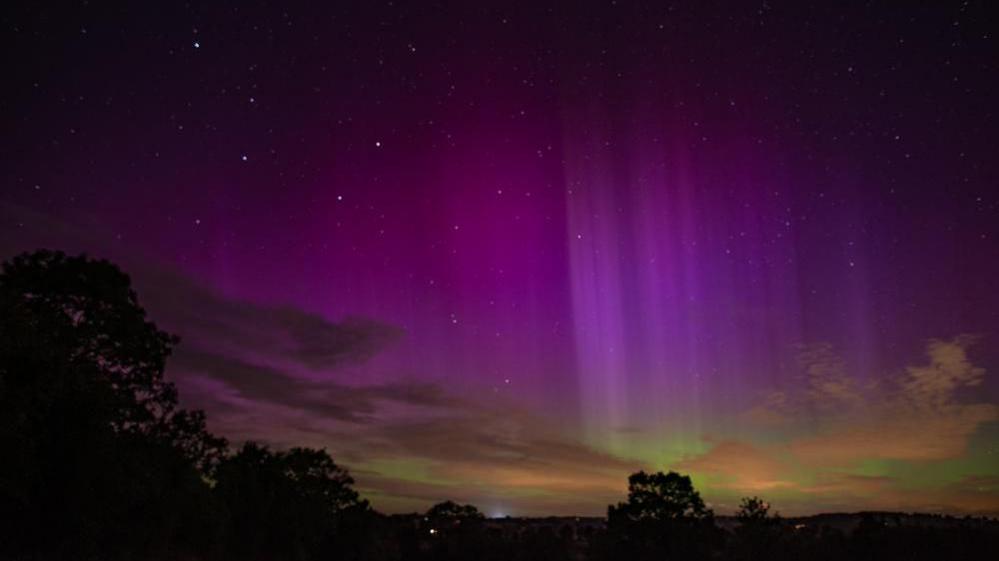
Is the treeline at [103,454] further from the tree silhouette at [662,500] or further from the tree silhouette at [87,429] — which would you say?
the tree silhouette at [662,500]

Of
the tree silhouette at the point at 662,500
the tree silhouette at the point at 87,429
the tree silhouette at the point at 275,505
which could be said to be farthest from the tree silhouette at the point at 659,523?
the tree silhouette at the point at 87,429

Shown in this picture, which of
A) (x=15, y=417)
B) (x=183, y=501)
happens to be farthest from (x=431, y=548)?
(x=15, y=417)

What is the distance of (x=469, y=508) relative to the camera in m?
89.5

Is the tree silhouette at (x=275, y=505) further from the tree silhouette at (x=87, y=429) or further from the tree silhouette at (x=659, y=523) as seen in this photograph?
the tree silhouette at (x=659, y=523)

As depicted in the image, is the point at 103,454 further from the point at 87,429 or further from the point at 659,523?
the point at 659,523

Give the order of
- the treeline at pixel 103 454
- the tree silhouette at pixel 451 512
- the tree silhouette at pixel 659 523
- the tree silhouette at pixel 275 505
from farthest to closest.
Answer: the tree silhouette at pixel 451 512 → the tree silhouette at pixel 659 523 → the tree silhouette at pixel 275 505 → the treeline at pixel 103 454

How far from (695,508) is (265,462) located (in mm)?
30831

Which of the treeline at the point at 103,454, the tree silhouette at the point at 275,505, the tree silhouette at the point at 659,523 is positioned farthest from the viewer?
the tree silhouette at the point at 659,523

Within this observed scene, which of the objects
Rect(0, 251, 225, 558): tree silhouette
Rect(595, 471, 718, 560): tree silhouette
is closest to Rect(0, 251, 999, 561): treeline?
Rect(0, 251, 225, 558): tree silhouette

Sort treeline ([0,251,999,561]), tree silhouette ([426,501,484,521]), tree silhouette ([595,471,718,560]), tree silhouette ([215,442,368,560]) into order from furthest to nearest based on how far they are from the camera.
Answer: tree silhouette ([426,501,484,521]), tree silhouette ([595,471,718,560]), tree silhouette ([215,442,368,560]), treeline ([0,251,999,561])

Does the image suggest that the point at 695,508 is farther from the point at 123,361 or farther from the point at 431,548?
the point at 123,361

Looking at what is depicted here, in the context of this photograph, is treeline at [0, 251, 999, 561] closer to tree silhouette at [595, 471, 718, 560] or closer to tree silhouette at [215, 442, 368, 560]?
tree silhouette at [215, 442, 368, 560]

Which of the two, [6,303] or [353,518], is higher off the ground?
[6,303]

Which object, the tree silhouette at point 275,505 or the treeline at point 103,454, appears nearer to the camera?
the treeline at point 103,454
